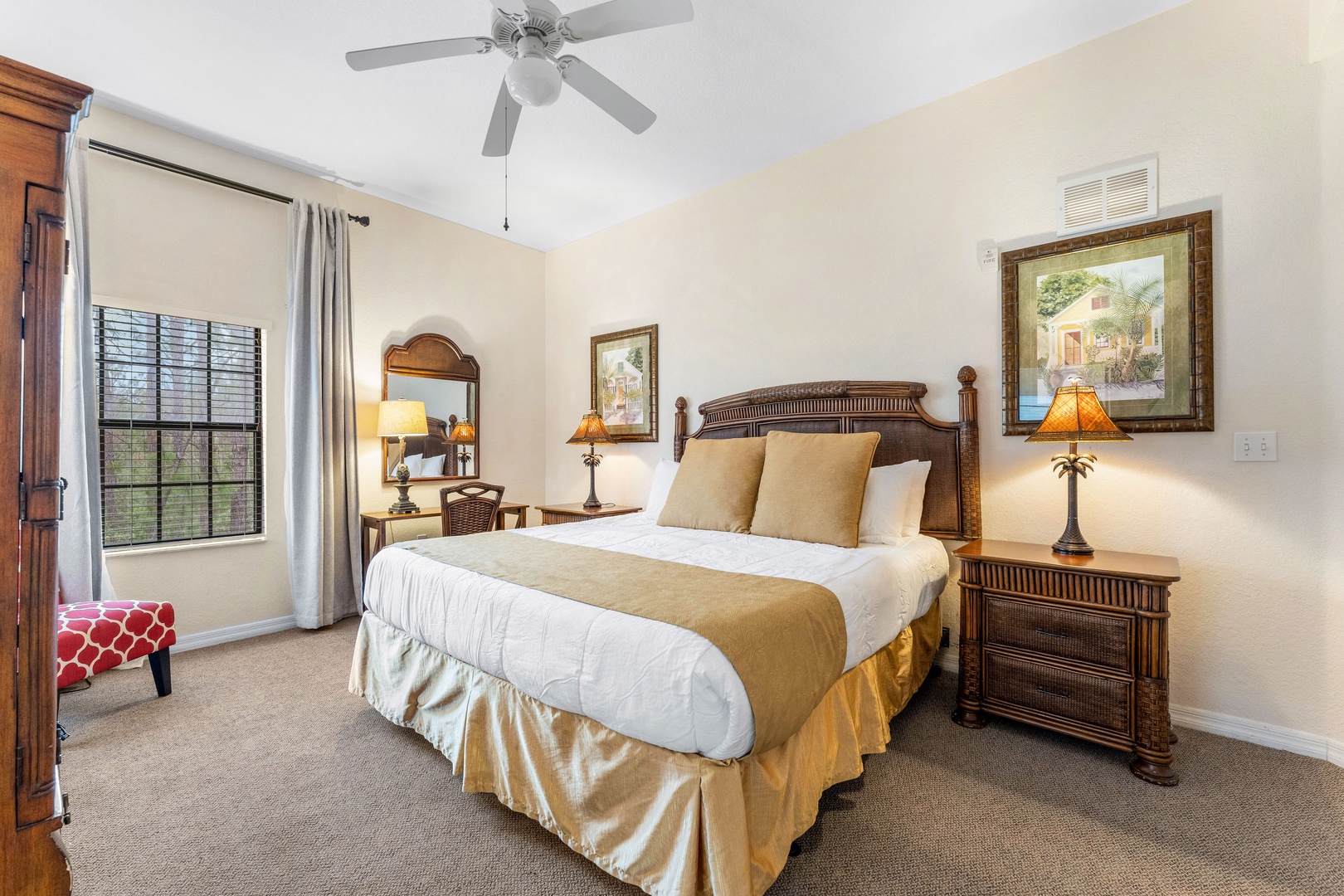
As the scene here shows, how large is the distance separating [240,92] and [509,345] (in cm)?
238

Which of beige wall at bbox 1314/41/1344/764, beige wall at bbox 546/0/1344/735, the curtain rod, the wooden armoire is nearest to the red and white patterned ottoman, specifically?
the wooden armoire

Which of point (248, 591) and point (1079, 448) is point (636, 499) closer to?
point (248, 591)

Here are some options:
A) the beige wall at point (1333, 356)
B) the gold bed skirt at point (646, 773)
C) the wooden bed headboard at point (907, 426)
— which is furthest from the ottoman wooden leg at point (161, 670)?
the beige wall at point (1333, 356)

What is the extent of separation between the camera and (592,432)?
4.28 m

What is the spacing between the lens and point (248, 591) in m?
3.61

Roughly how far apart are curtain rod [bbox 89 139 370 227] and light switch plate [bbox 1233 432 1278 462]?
5.05 m

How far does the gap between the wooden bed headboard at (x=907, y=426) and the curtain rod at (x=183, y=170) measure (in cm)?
323

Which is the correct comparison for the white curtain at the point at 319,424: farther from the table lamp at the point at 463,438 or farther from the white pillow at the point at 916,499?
the white pillow at the point at 916,499

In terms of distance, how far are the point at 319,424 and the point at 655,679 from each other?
326 centimetres

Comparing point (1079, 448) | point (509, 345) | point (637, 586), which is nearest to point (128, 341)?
point (509, 345)

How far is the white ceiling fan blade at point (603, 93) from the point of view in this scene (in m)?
2.13

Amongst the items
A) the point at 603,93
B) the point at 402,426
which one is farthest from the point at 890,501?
the point at 402,426

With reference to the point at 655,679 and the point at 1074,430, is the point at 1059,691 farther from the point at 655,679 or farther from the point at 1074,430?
the point at 655,679

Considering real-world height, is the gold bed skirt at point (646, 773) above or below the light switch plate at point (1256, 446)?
below
